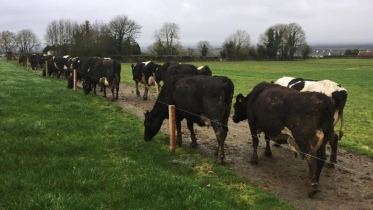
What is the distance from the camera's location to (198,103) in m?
11.7

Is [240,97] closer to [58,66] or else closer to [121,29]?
[58,66]

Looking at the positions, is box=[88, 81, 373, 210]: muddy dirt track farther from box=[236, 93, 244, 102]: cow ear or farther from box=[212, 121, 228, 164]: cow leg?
box=[236, 93, 244, 102]: cow ear

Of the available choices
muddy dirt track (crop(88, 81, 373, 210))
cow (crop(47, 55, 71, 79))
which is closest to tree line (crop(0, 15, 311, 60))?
cow (crop(47, 55, 71, 79))

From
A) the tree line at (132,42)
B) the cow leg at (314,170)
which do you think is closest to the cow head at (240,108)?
the cow leg at (314,170)

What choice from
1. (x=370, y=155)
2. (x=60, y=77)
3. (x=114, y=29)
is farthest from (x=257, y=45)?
(x=370, y=155)

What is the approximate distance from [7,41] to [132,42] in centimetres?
4722

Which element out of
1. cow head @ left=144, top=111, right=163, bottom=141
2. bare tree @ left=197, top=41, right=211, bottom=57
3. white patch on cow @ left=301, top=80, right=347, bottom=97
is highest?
bare tree @ left=197, top=41, right=211, bottom=57

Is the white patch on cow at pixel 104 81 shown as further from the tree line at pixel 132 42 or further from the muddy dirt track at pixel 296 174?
the tree line at pixel 132 42

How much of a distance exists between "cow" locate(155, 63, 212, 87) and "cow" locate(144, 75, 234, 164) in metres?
4.41

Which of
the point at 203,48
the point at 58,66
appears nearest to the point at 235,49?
the point at 203,48

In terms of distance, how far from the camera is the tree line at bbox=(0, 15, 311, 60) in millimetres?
89312

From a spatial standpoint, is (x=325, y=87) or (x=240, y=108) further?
(x=240, y=108)

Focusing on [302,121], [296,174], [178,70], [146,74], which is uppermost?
[178,70]

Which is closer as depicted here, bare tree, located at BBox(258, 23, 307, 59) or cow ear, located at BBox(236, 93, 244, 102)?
cow ear, located at BBox(236, 93, 244, 102)
